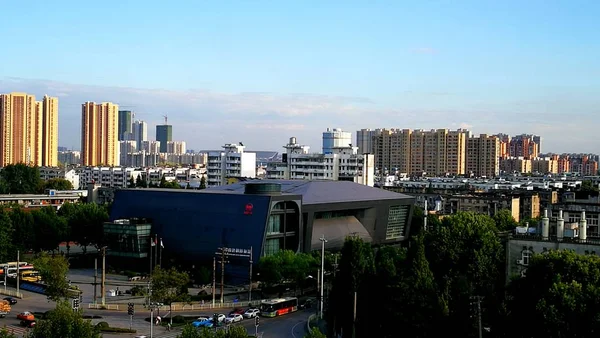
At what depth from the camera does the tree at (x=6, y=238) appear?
67812 millimetres

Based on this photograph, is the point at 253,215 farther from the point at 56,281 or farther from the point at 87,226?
the point at 87,226

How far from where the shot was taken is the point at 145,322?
4647 cm

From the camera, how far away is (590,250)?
4041 cm

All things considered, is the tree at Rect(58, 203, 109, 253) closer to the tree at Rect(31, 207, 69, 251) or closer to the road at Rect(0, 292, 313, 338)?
the tree at Rect(31, 207, 69, 251)

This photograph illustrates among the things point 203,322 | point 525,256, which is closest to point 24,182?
point 203,322

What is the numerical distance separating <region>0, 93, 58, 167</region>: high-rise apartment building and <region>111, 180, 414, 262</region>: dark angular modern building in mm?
105206

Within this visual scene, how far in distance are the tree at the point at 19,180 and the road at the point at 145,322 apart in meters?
81.5

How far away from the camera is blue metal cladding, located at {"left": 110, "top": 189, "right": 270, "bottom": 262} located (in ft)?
208

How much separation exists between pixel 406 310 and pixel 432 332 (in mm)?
1639

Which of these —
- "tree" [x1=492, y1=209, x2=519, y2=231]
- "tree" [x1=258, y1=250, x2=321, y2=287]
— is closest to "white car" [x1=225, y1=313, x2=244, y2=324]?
"tree" [x1=258, y1=250, x2=321, y2=287]

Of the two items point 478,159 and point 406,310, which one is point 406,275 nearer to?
point 406,310

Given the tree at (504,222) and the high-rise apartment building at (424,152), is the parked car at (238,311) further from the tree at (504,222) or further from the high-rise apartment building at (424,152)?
the high-rise apartment building at (424,152)

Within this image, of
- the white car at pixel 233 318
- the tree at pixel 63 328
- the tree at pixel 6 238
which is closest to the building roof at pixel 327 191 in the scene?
the tree at pixel 6 238

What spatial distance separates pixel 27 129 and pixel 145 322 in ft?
450
